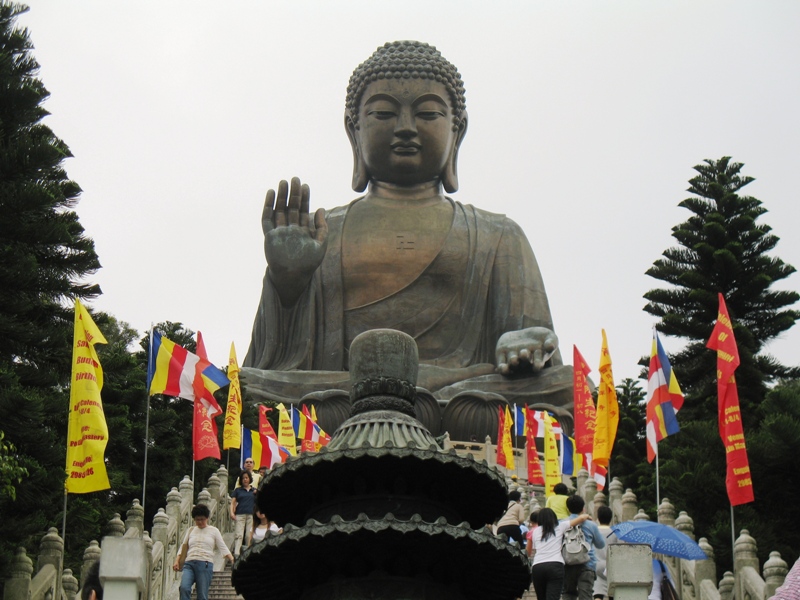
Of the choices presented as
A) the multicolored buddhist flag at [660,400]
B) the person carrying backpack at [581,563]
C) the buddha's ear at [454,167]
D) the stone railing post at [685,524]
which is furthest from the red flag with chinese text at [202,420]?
the buddha's ear at [454,167]

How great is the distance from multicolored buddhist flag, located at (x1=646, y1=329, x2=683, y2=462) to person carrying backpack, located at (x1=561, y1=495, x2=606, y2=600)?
413 centimetres

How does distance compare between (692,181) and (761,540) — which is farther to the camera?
(692,181)

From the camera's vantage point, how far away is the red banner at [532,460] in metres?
17.4

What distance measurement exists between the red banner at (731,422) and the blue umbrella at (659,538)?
1.97 m

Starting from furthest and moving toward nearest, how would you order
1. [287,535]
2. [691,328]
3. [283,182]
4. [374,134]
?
1. [374,134]
2. [283,182]
3. [691,328]
4. [287,535]

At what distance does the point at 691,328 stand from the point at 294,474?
13.7m

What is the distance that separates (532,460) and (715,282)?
3.67 metres

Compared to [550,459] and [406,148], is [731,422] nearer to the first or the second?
[550,459]

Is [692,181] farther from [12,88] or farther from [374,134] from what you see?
[12,88]

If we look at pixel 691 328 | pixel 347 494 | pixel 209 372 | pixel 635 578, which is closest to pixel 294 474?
pixel 347 494

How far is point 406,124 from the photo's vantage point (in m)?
23.5

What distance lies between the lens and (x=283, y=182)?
22078mm

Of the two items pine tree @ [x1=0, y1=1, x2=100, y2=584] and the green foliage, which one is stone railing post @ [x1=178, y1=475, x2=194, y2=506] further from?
the green foliage

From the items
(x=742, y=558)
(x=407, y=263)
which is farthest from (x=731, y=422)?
(x=407, y=263)
